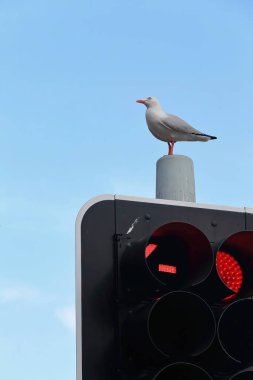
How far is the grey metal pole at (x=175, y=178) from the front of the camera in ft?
11.9

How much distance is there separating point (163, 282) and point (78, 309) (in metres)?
0.34

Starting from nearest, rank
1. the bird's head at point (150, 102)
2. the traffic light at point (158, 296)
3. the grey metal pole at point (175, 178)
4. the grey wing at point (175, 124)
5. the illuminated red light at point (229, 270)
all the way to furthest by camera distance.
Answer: the traffic light at point (158, 296), the illuminated red light at point (229, 270), the grey metal pole at point (175, 178), the grey wing at point (175, 124), the bird's head at point (150, 102)

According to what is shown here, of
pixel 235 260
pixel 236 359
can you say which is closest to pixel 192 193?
pixel 235 260

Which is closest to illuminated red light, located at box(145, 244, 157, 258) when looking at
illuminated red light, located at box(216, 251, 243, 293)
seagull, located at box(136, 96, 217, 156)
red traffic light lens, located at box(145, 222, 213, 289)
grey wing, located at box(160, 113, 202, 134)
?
red traffic light lens, located at box(145, 222, 213, 289)

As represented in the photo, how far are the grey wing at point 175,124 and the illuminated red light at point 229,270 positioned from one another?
1507 millimetres

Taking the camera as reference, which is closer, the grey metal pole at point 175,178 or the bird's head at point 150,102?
the grey metal pole at point 175,178

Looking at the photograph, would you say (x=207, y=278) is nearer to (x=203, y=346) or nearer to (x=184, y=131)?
(x=203, y=346)

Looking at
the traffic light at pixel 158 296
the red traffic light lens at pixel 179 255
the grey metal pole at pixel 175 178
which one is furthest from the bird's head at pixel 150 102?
the red traffic light lens at pixel 179 255

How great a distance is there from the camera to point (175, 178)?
12.0 feet

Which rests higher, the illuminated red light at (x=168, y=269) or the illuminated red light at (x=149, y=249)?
the illuminated red light at (x=149, y=249)

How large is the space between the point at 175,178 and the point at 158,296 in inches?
37.2

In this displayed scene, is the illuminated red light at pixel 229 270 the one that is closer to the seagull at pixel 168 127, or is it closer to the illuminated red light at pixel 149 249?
the illuminated red light at pixel 149 249

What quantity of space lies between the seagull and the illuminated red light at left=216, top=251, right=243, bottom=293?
4.45 ft

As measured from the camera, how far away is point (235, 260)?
127 inches
